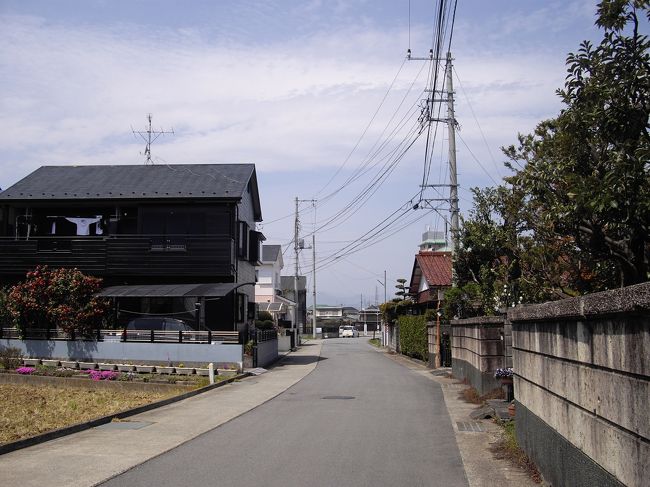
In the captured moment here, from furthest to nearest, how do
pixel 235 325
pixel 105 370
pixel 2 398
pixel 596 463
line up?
pixel 235 325 → pixel 105 370 → pixel 2 398 → pixel 596 463

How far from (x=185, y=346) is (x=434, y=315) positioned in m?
11.2

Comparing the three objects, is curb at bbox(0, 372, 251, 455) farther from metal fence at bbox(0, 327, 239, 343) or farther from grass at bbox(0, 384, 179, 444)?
metal fence at bbox(0, 327, 239, 343)

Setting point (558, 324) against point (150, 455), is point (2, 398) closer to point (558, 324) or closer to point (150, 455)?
point (150, 455)

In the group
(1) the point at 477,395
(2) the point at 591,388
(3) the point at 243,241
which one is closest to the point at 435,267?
(3) the point at 243,241

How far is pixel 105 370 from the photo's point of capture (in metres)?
23.6

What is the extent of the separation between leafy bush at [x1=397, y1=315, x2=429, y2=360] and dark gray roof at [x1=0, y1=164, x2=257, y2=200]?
11.4m

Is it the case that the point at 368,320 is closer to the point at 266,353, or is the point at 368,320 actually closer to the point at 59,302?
the point at 266,353

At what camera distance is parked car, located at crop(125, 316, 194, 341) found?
25109mm

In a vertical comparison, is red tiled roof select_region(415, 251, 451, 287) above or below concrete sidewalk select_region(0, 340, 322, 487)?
above

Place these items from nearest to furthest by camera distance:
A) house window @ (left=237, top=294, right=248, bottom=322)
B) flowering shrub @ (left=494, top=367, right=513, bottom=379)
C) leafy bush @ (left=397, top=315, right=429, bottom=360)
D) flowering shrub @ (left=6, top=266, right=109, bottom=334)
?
flowering shrub @ (left=494, top=367, right=513, bottom=379), flowering shrub @ (left=6, top=266, right=109, bottom=334), house window @ (left=237, top=294, right=248, bottom=322), leafy bush @ (left=397, top=315, right=429, bottom=360)

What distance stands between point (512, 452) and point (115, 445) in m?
6.17

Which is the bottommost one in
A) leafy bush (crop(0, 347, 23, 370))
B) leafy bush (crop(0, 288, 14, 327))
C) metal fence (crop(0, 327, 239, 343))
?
leafy bush (crop(0, 347, 23, 370))

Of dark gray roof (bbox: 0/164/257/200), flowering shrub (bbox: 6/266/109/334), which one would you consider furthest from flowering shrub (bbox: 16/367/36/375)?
dark gray roof (bbox: 0/164/257/200)

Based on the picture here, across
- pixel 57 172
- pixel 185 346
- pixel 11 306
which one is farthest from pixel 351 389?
pixel 57 172
